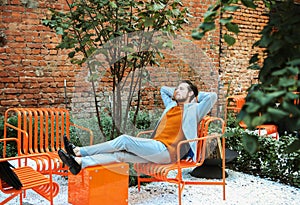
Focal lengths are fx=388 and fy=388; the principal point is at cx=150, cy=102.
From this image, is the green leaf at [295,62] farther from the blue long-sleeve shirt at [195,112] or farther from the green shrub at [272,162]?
the green shrub at [272,162]

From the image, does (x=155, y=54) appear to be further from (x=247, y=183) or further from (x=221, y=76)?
(x=221, y=76)

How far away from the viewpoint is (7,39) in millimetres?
4988

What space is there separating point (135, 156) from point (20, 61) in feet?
8.80

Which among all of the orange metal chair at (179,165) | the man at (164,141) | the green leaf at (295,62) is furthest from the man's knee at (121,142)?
the green leaf at (295,62)

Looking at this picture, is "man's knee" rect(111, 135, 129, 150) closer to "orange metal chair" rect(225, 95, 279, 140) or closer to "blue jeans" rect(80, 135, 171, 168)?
"blue jeans" rect(80, 135, 171, 168)

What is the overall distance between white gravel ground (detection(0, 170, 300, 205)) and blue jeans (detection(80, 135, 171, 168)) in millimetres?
452

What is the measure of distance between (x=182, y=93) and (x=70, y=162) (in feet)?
3.57

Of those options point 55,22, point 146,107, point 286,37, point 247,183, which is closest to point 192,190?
point 247,183

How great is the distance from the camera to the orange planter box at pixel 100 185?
2.96 metres

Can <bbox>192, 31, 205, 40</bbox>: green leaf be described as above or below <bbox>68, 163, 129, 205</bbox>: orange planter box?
above

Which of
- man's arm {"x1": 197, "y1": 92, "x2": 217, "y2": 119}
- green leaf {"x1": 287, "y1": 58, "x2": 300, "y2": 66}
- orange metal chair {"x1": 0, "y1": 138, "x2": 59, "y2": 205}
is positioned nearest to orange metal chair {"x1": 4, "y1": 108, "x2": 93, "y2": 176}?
orange metal chair {"x1": 0, "y1": 138, "x2": 59, "y2": 205}

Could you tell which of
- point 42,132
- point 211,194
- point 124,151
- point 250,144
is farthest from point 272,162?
point 250,144

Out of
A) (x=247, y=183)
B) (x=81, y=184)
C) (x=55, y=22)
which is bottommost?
(x=247, y=183)

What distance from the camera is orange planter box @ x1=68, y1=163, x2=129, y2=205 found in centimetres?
296
